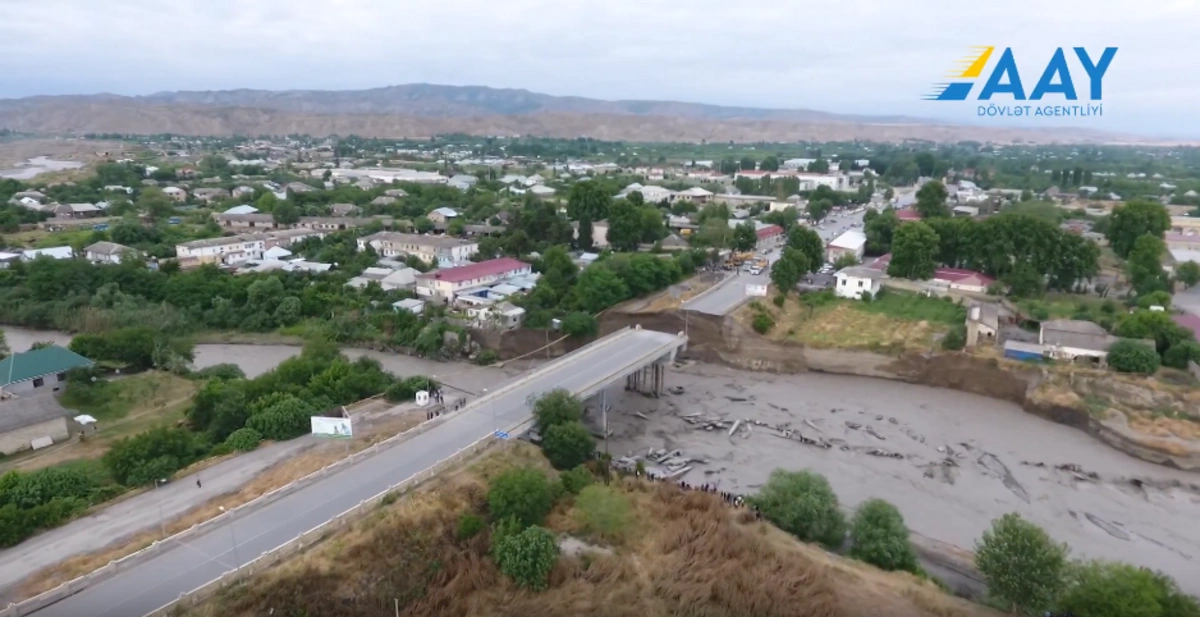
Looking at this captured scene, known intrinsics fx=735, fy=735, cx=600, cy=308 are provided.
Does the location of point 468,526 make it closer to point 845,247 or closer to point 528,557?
point 528,557

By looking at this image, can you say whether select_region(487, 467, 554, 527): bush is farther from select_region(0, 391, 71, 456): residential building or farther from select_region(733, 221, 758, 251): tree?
select_region(733, 221, 758, 251): tree

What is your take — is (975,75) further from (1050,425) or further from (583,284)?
(583,284)

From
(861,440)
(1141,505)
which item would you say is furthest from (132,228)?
(1141,505)

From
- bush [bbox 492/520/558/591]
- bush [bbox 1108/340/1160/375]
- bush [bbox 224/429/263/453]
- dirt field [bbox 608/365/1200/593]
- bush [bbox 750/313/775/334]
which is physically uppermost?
bush [bbox 1108/340/1160/375]

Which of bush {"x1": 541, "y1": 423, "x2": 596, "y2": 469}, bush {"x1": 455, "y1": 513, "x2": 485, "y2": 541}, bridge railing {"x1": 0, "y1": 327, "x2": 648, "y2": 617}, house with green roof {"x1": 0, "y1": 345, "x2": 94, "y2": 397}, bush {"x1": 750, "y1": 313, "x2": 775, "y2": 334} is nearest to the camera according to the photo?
bridge railing {"x1": 0, "y1": 327, "x2": 648, "y2": 617}

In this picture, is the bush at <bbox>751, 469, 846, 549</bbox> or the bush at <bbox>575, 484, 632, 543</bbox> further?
the bush at <bbox>751, 469, 846, 549</bbox>

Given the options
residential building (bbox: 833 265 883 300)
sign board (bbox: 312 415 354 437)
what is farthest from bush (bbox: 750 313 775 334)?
sign board (bbox: 312 415 354 437)

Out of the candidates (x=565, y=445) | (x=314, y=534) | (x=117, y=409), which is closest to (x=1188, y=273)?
(x=565, y=445)

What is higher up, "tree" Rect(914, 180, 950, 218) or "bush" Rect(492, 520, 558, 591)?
"tree" Rect(914, 180, 950, 218)
